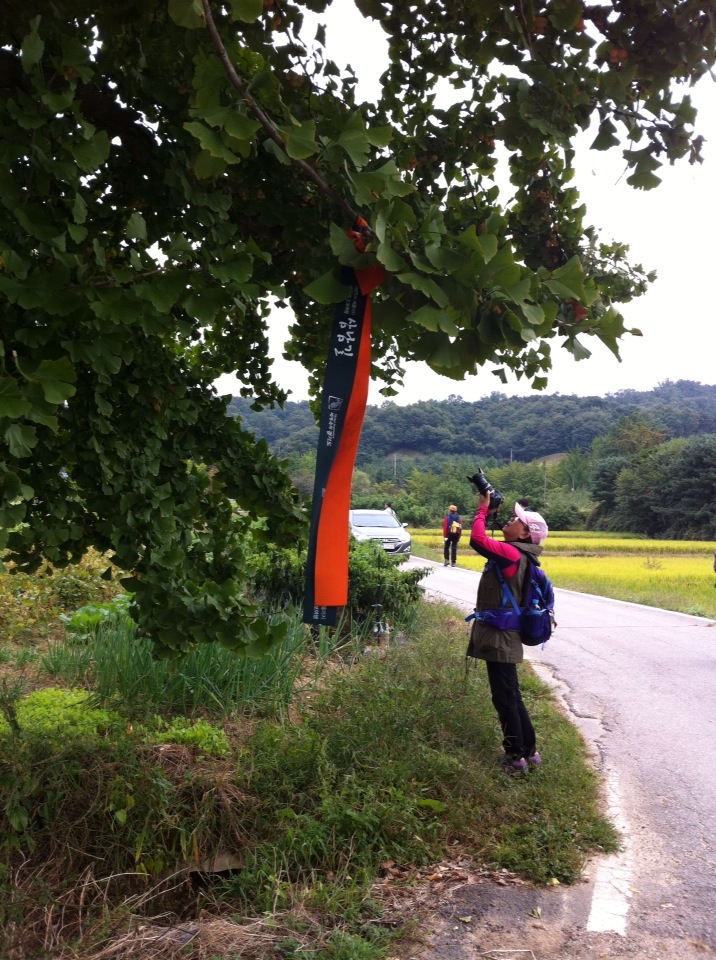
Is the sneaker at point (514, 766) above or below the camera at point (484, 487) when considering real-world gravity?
below

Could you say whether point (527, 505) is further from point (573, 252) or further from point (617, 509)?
point (617, 509)

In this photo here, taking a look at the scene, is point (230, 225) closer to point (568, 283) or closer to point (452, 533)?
point (568, 283)

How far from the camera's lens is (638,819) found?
5270 millimetres

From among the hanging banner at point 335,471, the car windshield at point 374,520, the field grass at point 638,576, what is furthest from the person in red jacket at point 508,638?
the car windshield at point 374,520

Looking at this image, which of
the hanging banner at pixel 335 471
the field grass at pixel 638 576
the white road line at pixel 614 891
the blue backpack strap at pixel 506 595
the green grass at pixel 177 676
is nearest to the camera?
the hanging banner at pixel 335 471

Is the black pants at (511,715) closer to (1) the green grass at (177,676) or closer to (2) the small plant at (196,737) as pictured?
(1) the green grass at (177,676)

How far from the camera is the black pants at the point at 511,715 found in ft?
18.8

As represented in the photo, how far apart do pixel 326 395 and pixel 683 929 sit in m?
2.96

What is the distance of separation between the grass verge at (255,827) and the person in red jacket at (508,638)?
203 mm

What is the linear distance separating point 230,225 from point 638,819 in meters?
4.15

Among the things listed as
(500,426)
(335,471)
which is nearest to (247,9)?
(335,471)

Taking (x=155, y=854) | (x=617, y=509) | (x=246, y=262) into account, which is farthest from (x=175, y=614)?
(x=617, y=509)

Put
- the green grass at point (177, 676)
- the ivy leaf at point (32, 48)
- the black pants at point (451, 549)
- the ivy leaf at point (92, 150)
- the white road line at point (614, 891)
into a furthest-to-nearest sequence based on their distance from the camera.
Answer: the black pants at point (451, 549) → the green grass at point (177, 676) → the white road line at point (614, 891) → the ivy leaf at point (92, 150) → the ivy leaf at point (32, 48)

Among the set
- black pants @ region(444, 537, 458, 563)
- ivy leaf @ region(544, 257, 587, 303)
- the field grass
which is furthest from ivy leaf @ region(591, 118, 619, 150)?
black pants @ region(444, 537, 458, 563)
